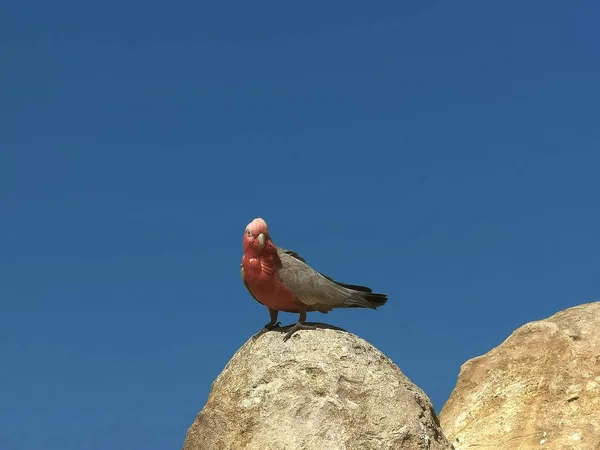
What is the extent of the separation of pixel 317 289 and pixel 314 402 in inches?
64.7

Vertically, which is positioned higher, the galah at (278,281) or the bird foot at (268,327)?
the galah at (278,281)

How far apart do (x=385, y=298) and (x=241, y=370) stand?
2.18 metres

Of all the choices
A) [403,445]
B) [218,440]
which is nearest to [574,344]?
[403,445]

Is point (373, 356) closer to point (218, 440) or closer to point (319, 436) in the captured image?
point (319, 436)

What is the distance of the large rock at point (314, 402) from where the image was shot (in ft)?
35.3

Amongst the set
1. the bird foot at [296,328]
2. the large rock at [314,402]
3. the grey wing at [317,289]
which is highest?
the grey wing at [317,289]

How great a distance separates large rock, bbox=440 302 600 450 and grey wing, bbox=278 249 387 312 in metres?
4.60

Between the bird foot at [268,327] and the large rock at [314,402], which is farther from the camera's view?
the bird foot at [268,327]

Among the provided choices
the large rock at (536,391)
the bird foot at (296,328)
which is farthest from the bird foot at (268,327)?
the large rock at (536,391)

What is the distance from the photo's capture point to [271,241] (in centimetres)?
1190

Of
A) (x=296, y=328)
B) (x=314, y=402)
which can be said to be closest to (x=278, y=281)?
(x=296, y=328)

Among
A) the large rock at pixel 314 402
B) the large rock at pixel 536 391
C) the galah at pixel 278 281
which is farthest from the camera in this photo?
the large rock at pixel 536 391

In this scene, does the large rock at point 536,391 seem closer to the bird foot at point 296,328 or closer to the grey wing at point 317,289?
the grey wing at point 317,289

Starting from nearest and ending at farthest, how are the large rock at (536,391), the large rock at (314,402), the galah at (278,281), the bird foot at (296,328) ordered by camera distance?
the large rock at (314,402) < the bird foot at (296,328) < the galah at (278,281) < the large rock at (536,391)
